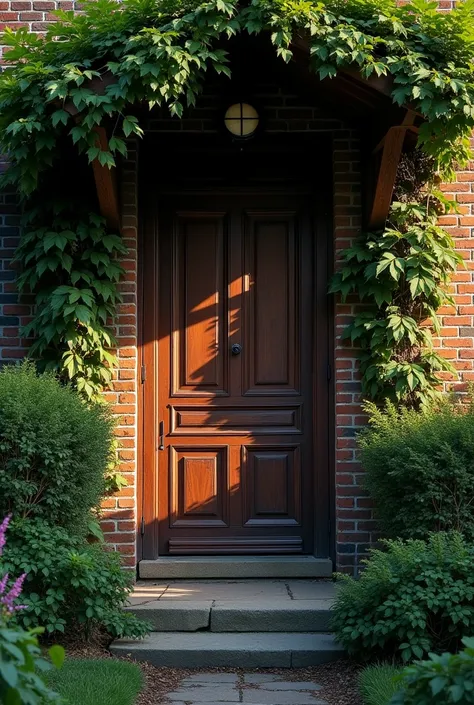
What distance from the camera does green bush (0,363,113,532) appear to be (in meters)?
4.45

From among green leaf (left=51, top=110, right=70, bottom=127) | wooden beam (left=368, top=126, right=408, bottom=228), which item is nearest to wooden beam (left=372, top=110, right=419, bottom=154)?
wooden beam (left=368, top=126, right=408, bottom=228)

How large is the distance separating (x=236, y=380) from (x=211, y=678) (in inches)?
80.0

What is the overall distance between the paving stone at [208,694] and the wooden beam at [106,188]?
2751 millimetres

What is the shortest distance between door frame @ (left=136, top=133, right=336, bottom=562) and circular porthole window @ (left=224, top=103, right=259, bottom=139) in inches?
6.4

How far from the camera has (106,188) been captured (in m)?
5.17

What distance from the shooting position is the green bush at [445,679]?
2320mm

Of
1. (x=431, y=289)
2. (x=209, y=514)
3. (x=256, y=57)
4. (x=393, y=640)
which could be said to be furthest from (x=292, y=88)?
(x=393, y=640)

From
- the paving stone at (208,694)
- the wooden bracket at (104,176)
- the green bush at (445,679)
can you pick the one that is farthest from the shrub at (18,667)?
the wooden bracket at (104,176)

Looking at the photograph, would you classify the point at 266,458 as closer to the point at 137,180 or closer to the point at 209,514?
the point at 209,514

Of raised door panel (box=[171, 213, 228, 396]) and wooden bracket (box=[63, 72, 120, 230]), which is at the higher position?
wooden bracket (box=[63, 72, 120, 230])

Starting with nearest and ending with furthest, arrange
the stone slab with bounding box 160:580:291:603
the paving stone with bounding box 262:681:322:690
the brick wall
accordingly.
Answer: the paving stone with bounding box 262:681:322:690, the stone slab with bounding box 160:580:291:603, the brick wall

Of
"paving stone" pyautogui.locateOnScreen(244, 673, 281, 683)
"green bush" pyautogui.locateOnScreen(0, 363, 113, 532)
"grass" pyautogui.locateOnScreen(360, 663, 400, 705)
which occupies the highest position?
"green bush" pyautogui.locateOnScreen(0, 363, 113, 532)

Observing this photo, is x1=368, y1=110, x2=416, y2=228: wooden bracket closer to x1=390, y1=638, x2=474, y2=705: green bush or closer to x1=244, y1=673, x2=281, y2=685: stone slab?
x1=244, y1=673, x2=281, y2=685: stone slab

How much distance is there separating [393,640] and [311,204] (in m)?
2.88
